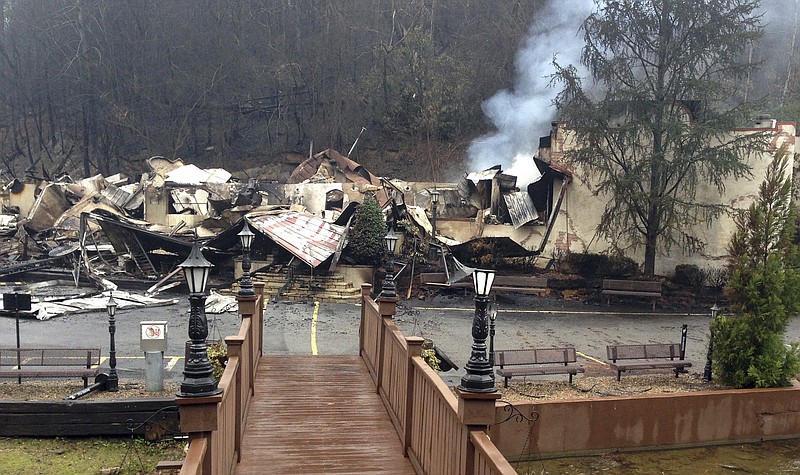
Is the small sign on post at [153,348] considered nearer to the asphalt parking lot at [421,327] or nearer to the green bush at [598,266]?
the asphalt parking lot at [421,327]

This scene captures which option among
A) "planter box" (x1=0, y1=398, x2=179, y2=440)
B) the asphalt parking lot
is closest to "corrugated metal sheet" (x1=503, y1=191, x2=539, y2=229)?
the asphalt parking lot

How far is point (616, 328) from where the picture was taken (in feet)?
61.6

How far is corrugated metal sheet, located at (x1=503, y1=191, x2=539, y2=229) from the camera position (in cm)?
2528

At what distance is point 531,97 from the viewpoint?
4081 cm

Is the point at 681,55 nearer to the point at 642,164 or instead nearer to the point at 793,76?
the point at 642,164

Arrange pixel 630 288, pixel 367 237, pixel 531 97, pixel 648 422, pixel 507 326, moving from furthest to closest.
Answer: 1. pixel 531 97
2. pixel 367 237
3. pixel 630 288
4. pixel 507 326
5. pixel 648 422

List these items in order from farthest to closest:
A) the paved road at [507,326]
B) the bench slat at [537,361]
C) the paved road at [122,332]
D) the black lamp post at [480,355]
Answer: the paved road at [507,326]
the paved road at [122,332]
the bench slat at [537,361]
the black lamp post at [480,355]

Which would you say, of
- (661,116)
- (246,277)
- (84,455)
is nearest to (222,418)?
(246,277)

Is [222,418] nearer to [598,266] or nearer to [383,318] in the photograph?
[383,318]

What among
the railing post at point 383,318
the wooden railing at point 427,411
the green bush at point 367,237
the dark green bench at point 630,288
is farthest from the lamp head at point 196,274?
the dark green bench at point 630,288

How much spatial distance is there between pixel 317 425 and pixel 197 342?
10.4 feet

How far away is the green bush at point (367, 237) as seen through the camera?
23.2m

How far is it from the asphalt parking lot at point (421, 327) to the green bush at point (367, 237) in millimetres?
2655

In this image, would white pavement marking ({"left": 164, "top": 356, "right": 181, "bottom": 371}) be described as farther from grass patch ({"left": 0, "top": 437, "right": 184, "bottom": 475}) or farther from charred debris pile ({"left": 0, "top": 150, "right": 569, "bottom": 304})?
charred debris pile ({"left": 0, "top": 150, "right": 569, "bottom": 304})
